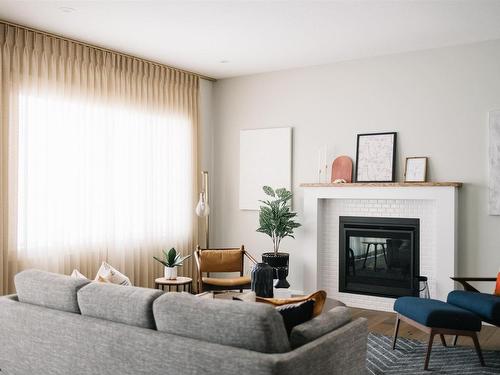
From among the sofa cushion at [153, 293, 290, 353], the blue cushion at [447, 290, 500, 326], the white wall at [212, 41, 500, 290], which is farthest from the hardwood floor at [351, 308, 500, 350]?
the sofa cushion at [153, 293, 290, 353]

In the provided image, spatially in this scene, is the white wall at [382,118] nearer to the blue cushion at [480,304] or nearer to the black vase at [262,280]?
the blue cushion at [480,304]

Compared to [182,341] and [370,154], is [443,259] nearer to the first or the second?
[370,154]

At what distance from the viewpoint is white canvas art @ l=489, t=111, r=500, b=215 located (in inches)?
196

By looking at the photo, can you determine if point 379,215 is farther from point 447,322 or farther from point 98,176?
point 98,176

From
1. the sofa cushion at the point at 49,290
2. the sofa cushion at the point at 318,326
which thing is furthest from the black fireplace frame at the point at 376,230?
→ the sofa cushion at the point at 49,290

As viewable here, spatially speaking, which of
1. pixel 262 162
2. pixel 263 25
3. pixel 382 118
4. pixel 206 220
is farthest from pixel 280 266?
pixel 263 25

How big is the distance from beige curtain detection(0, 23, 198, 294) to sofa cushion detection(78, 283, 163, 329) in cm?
214

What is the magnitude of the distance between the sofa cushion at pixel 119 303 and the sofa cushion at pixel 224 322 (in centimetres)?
8

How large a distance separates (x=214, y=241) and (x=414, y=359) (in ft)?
11.6

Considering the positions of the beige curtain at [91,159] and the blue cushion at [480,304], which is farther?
the beige curtain at [91,159]

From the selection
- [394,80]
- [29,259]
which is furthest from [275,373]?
[394,80]

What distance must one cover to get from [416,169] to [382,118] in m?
0.70

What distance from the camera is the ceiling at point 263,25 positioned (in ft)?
13.6

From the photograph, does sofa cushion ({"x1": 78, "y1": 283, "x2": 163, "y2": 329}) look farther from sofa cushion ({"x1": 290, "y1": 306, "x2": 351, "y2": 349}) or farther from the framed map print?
the framed map print
